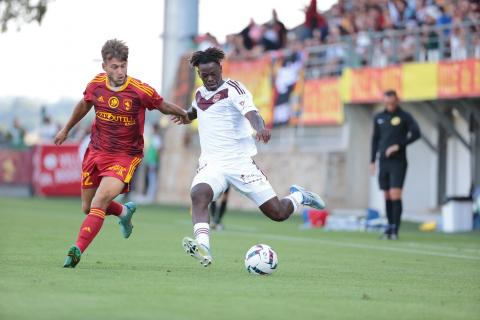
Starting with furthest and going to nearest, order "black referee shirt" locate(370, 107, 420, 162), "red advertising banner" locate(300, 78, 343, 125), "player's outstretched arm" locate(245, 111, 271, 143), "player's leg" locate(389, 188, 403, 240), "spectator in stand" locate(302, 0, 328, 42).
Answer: "spectator in stand" locate(302, 0, 328, 42)
"red advertising banner" locate(300, 78, 343, 125)
"black referee shirt" locate(370, 107, 420, 162)
"player's leg" locate(389, 188, 403, 240)
"player's outstretched arm" locate(245, 111, 271, 143)

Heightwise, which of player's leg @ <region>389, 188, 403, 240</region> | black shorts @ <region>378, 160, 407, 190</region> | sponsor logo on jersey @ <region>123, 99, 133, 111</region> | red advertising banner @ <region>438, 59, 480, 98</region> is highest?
red advertising banner @ <region>438, 59, 480, 98</region>

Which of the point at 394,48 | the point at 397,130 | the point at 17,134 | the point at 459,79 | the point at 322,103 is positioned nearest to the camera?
the point at 397,130

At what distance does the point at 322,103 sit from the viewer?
27922 mm

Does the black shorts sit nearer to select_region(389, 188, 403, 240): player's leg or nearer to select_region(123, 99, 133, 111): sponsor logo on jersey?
select_region(389, 188, 403, 240): player's leg

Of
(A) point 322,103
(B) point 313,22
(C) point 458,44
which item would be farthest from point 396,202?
(B) point 313,22

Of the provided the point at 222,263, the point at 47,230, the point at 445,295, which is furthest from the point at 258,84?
the point at 445,295

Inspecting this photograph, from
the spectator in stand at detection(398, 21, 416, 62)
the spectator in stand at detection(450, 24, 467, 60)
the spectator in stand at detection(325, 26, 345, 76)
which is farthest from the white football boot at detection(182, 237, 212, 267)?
the spectator in stand at detection(325, 26, 345, 76)

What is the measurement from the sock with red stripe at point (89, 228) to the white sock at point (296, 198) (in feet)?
6.79

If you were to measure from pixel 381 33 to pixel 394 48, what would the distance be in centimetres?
51

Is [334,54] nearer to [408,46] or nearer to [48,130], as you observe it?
[408,46]

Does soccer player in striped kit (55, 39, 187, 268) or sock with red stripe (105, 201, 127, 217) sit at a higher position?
soccer player in striped kit (55, 39, 187, 268)

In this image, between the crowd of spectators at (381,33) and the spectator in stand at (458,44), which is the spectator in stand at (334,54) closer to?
the crowd of spectators at (381,33)

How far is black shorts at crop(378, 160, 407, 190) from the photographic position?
17.8 meters

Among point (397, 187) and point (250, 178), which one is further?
point (397, 187)
